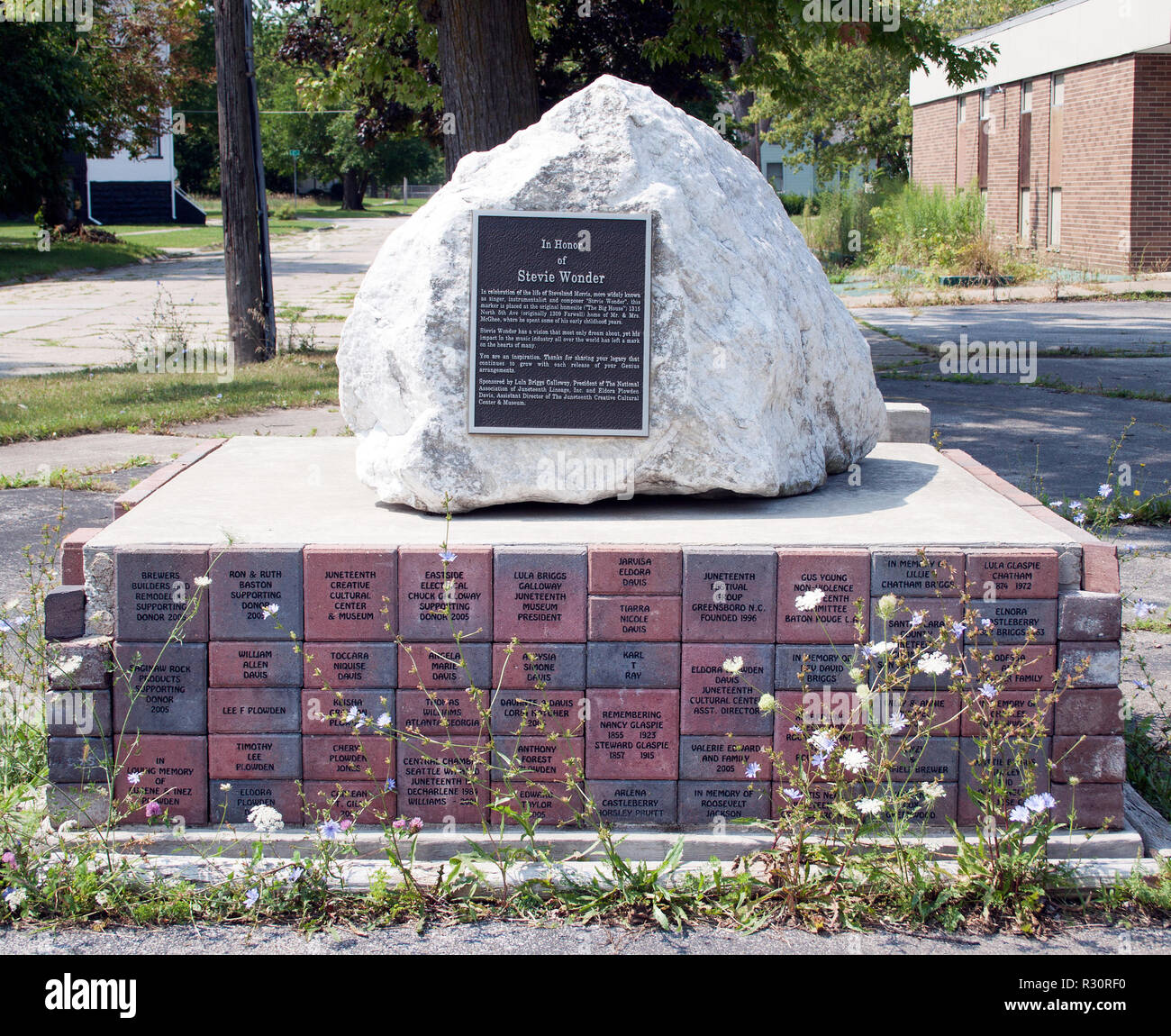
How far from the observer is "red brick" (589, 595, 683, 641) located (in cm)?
336

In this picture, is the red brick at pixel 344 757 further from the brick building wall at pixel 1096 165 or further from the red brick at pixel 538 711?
the brick building wall at pixel 1096 165

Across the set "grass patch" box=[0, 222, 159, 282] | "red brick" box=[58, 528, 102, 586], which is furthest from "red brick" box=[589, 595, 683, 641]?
"grass patch" box=[0, 222, 159, 282]

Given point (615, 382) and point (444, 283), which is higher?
point (444, 283)

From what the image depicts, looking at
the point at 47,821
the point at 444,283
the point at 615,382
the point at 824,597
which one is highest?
the point at 444,283

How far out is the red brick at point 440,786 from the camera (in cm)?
339

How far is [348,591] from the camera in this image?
336 cm

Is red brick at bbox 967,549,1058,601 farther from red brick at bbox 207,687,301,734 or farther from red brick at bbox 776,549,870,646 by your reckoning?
red brick at bbox 207,687,301,734

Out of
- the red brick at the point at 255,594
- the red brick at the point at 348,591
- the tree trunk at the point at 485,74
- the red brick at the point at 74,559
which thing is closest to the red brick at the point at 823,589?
the red brick at the point at 348,591

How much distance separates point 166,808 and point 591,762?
1.20 meters

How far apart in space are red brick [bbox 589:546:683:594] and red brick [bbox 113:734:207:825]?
1.21 metres

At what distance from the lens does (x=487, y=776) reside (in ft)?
11.2

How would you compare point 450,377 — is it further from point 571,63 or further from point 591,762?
point 571,63

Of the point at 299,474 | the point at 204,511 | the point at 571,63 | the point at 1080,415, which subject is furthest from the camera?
the point at 571,63

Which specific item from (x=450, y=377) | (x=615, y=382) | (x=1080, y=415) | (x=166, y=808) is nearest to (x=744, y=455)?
(x=615, y=382)
